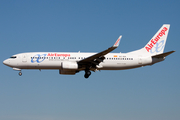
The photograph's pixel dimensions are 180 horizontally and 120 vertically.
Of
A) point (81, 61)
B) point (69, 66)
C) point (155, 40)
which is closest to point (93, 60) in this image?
point (81, 61)

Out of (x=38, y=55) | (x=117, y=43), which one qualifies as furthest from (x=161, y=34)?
(x=38, y=55)

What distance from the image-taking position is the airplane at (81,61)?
4759 cm

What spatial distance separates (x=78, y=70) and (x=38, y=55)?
6481 mm

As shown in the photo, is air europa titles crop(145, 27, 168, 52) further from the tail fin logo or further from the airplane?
the airplane

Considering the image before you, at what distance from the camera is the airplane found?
47594 millimetres

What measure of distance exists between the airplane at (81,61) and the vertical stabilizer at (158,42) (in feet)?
2.57

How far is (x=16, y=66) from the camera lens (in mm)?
48375

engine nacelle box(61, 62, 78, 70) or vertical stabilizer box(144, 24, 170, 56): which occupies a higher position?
vertical stabilizer box(144, 24, 170, 56)

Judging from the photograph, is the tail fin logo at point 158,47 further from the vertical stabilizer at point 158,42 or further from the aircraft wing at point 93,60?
the aircraft wing at point 93,60

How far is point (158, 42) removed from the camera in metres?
53.6

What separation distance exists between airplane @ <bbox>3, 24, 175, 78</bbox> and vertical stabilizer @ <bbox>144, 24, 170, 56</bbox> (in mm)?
782

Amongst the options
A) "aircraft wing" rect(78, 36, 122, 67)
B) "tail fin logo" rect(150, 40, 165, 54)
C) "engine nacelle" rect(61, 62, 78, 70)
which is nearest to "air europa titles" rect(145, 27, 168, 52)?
"tail fin logo" rect(150, 40, 165, 54)

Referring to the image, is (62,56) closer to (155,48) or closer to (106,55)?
(106,55)

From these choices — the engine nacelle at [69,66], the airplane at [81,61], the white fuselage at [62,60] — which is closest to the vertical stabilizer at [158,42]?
the airplane at [81,61]
